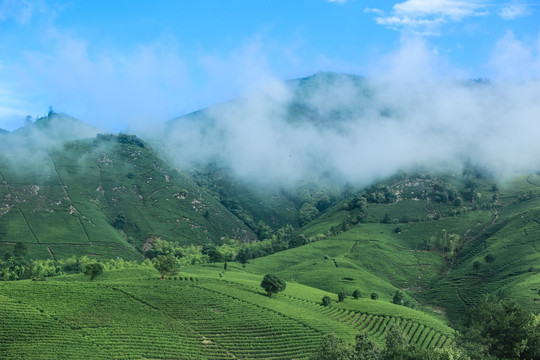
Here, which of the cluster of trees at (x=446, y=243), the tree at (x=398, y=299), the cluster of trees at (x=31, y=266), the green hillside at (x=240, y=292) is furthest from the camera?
the cluster of trees at (x=446, y=243)

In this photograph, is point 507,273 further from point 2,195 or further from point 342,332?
A: point 2,195

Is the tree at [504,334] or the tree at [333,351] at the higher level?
the tree at [504,334]

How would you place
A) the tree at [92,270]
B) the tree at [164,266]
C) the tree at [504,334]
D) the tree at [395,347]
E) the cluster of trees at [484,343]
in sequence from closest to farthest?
the tree at [395,347] < the cluster of trees at [484,343] < the tree at [504,334] < the tree at [92,270] < the tree at [164,266]

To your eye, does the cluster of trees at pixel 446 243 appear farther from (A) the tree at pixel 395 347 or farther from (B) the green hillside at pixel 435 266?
(A) the tree at pixel 395 347

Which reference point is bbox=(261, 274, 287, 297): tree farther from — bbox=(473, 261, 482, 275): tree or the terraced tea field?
bbox=(473, 261, 482, 275): tree

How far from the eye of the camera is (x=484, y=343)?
65.9m

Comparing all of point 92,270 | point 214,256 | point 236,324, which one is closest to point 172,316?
point 236,324

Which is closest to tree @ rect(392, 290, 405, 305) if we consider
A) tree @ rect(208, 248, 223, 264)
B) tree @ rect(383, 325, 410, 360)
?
tree @ rect(383, 325, 410, 360)

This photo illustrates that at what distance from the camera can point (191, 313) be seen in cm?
8775

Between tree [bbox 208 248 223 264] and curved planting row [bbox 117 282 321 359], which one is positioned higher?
tree [bbox 208 248 223 264]

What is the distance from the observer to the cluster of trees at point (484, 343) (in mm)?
58344

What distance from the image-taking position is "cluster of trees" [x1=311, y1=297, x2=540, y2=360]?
58.3 m

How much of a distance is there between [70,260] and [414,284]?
131m

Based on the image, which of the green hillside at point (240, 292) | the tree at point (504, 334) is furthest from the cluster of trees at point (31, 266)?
the tree at point (504, 334)
